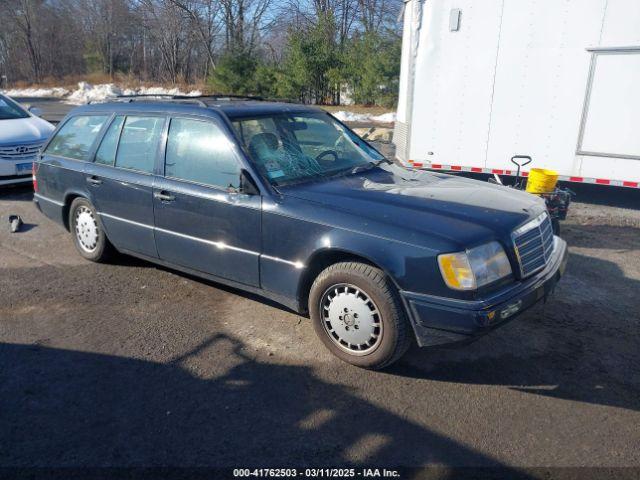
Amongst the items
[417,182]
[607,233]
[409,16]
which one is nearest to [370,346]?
[417,182]

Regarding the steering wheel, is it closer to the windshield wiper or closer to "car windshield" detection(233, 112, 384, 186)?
"car windshield" detection(233, 112, 384, 186)

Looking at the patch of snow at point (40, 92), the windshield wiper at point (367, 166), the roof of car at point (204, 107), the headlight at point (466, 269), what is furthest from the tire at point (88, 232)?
the patch of snow at point (40, 92)

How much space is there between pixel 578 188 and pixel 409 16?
419cm

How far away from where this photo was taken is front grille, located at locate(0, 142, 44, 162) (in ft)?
27.5

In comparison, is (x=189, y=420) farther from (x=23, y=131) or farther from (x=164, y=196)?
(x=23, y=131)


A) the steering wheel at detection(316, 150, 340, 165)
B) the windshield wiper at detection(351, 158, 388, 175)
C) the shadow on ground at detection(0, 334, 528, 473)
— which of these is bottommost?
the shadow on ground at detection(0, 334, 528, 473)

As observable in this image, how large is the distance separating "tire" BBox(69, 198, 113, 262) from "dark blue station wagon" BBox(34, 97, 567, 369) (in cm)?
3

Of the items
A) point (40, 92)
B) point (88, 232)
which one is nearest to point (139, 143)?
point (88, 232)

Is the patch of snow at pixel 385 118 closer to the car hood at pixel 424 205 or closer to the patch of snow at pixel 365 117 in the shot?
the patch of snow at pixel 365 117

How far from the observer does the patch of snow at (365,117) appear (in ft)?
68.8

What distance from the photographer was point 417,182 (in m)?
4.30

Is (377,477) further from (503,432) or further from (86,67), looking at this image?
(86,67)

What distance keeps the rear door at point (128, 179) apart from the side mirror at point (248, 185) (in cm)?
107

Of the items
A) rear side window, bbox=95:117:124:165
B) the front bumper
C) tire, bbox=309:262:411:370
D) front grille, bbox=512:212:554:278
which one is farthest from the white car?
front grille, bbox=512:212:554:278
